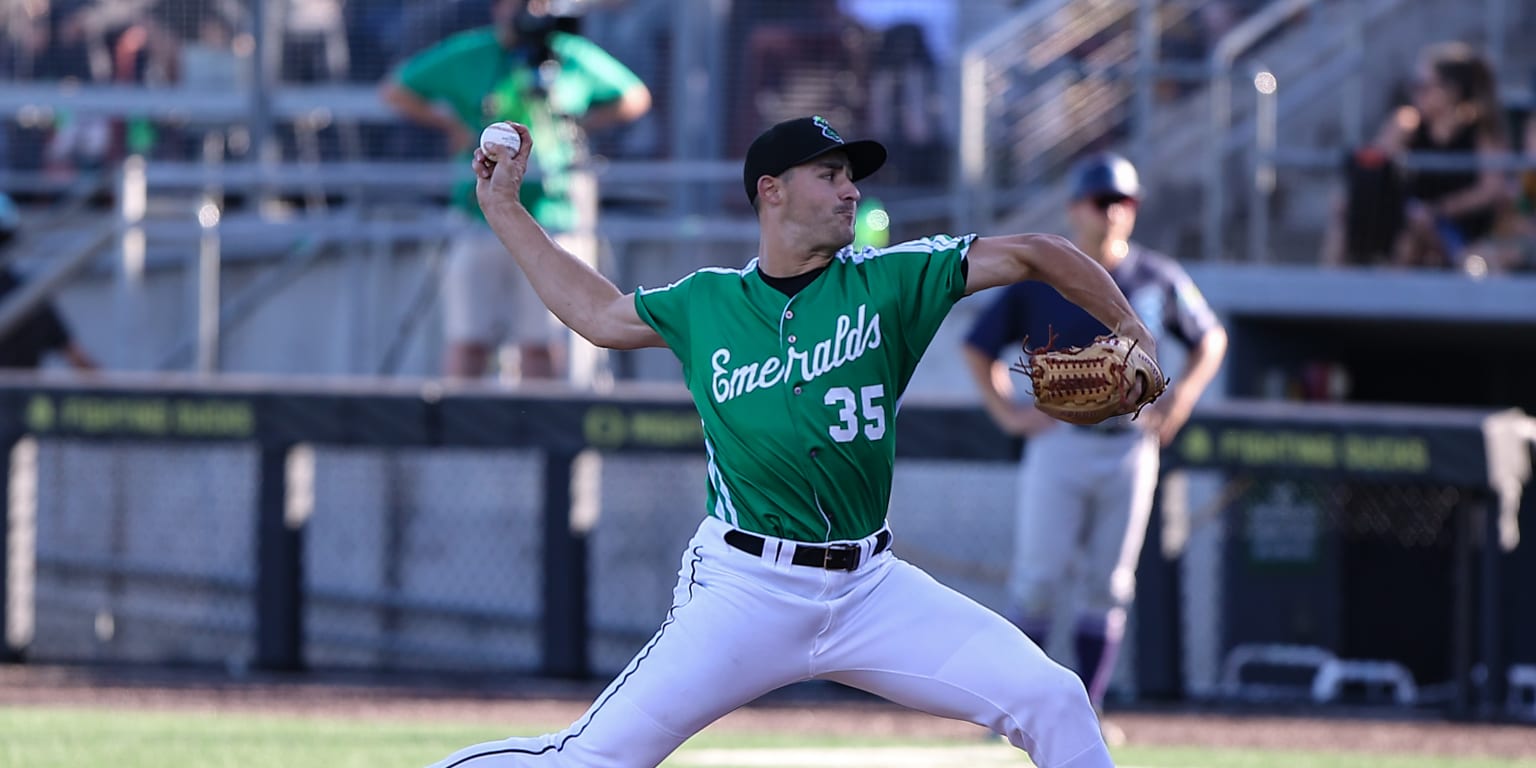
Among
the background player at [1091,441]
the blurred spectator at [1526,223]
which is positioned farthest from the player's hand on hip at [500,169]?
the blurred spectator at [1526,223]

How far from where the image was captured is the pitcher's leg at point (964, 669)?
4.23m

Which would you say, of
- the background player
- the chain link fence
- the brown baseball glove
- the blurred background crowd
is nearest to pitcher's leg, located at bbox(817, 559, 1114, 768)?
the brown baseball glove

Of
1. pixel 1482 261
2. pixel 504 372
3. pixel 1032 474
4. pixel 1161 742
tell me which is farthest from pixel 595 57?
pixel 1482 261

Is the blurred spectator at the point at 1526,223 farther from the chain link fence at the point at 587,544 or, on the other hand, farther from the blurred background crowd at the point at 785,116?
the chain link fence at the point at 587,544

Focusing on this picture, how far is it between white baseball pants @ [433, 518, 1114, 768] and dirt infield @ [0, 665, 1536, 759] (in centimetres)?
364

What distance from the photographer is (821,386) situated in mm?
4359

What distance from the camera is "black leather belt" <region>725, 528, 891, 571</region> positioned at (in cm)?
433

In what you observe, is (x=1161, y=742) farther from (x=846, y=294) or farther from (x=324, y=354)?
(x=324, y=354)

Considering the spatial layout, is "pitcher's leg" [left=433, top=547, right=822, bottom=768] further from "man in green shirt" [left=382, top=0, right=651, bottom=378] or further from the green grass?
"man in green shirt" [left=382, top=0, right=651, bottom=378]

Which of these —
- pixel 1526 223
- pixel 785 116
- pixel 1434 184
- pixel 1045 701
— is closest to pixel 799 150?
pixel 1045 701

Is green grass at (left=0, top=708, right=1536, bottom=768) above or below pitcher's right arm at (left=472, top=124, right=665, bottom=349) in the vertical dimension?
A: below

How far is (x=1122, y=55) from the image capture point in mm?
11875

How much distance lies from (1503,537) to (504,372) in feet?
15.6

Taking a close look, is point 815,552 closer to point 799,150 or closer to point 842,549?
point 842,549
